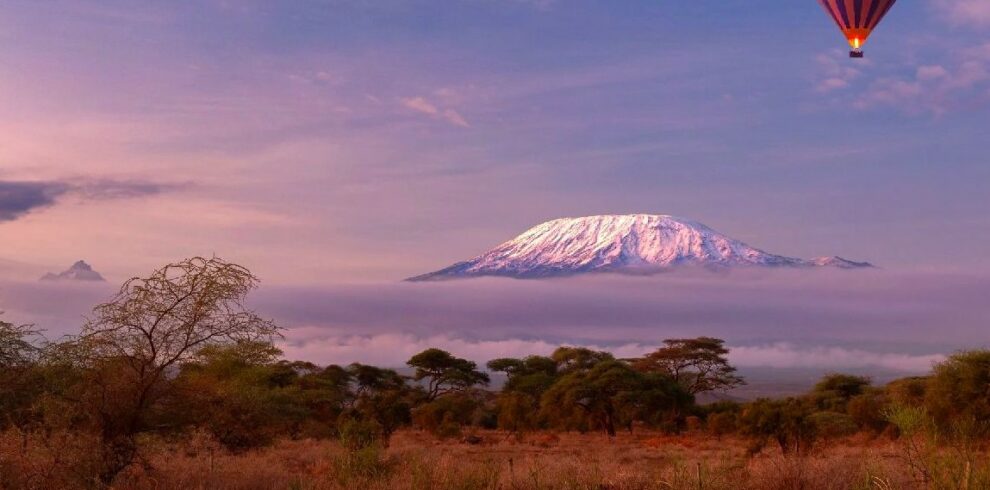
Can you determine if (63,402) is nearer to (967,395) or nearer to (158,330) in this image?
(158,330)

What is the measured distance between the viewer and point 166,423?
572 inches

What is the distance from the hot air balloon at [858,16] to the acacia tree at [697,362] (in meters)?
37.5

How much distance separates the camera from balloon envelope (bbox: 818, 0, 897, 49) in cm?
3859

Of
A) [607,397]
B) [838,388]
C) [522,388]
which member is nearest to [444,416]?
[607,397]

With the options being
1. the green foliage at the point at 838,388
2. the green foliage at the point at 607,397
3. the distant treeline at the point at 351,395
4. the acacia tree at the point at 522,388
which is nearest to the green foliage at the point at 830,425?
the distant treeline at the point at 351,395

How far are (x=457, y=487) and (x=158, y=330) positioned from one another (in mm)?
5386

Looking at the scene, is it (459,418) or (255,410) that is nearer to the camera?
(255,410)

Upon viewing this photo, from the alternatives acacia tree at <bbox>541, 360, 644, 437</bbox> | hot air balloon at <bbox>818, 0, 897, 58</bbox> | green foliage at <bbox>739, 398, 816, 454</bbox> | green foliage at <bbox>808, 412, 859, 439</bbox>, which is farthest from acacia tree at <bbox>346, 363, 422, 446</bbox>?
hot air balloon at <bbox>818, 0, 897, 58</bbox>

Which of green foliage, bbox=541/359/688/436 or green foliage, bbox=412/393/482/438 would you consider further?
green foliage, bbox=541/359/688/436

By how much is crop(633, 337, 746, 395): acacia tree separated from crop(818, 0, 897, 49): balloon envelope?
3752 centimetres

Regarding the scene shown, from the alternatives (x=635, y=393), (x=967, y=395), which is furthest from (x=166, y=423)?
(x=635, y=393)

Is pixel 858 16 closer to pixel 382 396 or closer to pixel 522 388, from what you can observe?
pixel 382 396

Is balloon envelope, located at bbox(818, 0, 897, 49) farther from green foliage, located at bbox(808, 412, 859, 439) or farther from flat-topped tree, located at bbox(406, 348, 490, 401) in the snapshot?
flat-topped tree, located at bbox(406, 348, 490, 401)

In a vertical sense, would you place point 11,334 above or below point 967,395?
above
